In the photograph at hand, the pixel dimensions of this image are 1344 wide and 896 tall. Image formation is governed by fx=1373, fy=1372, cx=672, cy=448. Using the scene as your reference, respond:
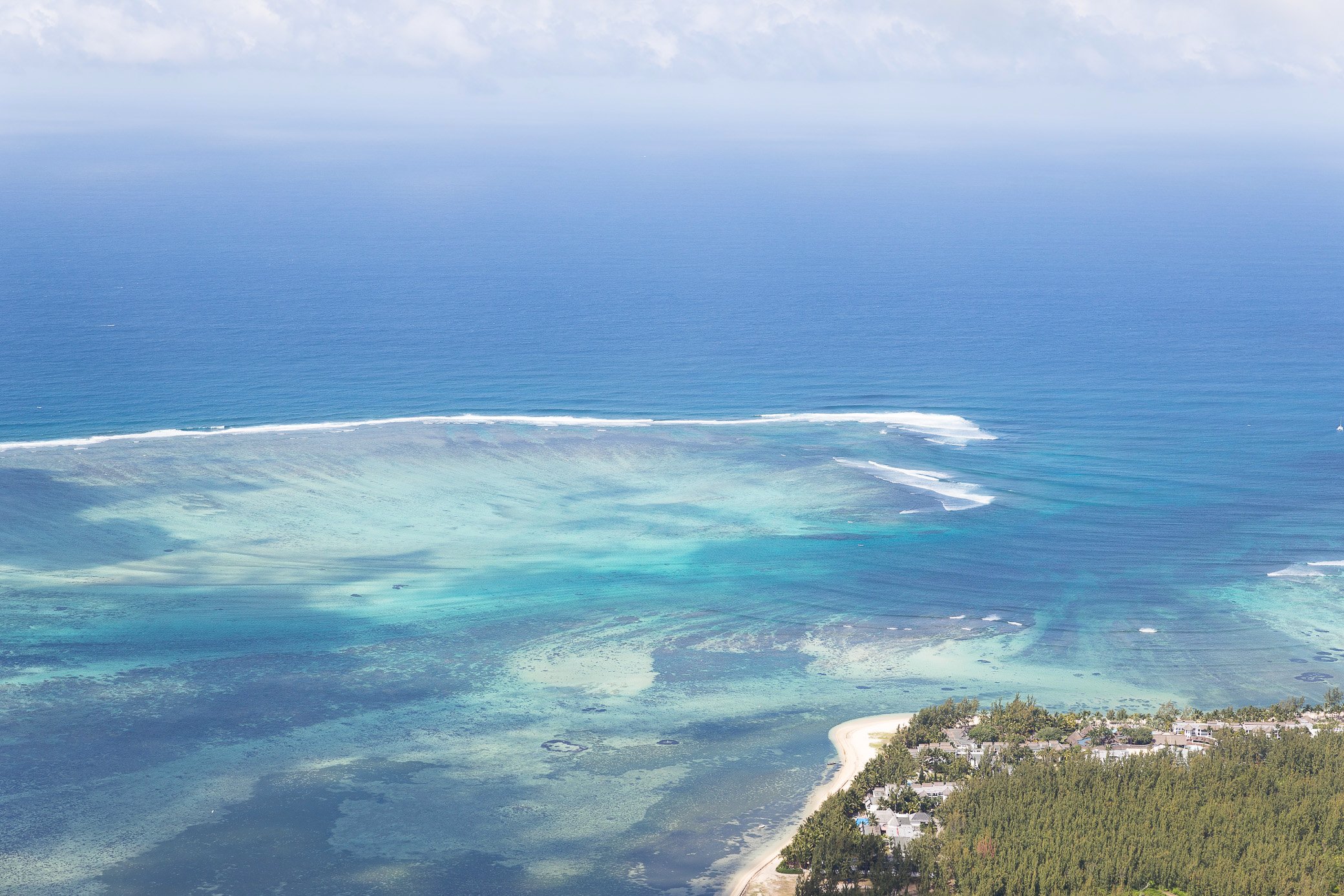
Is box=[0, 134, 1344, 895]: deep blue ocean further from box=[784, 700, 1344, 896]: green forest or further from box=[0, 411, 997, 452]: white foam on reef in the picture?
box=[784, 700, 1344, 896]: green forest

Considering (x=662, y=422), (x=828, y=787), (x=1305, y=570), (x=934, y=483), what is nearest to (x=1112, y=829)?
(x=828, y=787)

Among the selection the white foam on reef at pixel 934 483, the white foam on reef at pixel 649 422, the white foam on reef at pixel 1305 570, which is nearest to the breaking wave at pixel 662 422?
the white foam on reef at pixel 649 422

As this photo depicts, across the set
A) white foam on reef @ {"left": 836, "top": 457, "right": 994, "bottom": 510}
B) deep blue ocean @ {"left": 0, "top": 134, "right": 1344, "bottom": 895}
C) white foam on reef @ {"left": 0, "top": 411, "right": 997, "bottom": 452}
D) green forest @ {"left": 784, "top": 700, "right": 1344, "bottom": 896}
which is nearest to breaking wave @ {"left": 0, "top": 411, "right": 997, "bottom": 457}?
white foam on reef @ {"left": 0, "top": 411, "right": 997, "bottom": 452}

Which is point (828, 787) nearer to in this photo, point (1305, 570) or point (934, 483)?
point (1305, 570)

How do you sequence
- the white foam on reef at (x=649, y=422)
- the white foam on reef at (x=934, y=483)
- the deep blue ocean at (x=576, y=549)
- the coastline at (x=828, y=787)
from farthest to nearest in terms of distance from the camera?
the white foam on reef at (x=649, y=422), the white foam on reef at (x=934, y=483), the deep blue ocean at (x=576, y=549), the coastline at (x=828, y=787)

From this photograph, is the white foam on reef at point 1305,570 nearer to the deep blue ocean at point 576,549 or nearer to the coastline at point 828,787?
the deep blue ocean at point 576,549

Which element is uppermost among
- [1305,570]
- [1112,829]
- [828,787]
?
[1305,570]
